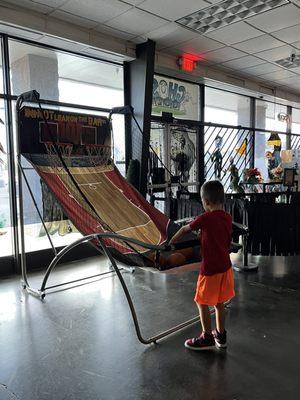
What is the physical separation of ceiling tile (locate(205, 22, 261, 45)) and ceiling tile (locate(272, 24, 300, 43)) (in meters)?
0.29

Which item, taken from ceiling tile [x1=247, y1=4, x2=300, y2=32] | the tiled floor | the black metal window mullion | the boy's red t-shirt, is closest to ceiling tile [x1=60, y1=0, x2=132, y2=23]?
the black metal window mullion

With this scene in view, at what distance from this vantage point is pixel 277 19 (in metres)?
4.36

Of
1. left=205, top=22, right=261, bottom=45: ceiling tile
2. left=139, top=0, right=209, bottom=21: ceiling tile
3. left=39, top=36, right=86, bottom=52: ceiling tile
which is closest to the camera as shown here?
left=139, top=0, right=209, bottom=21: ceiling tile

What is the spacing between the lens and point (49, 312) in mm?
3074

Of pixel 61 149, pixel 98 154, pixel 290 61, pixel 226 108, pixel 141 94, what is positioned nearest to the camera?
pixel 61 149

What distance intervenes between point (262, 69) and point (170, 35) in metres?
2.46

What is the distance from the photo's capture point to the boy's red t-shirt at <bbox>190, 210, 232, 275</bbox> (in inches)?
91.0

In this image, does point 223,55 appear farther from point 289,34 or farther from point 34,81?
point 34,81

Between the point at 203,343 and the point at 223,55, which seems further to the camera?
the point at 223,55

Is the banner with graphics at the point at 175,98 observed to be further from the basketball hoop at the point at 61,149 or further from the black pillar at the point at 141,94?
the basketball hoop at the point at 61,149

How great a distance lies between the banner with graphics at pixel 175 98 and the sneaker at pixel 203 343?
13.2 feet

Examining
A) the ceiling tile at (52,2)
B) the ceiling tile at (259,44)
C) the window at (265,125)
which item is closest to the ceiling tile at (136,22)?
the ceiling tile at (52,2)

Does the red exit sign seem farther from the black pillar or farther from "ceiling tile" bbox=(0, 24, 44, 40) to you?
"ceiling tile" bbox=(0, 24, 44, 40)

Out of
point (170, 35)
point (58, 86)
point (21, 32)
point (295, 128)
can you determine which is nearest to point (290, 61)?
point (170, 35)
